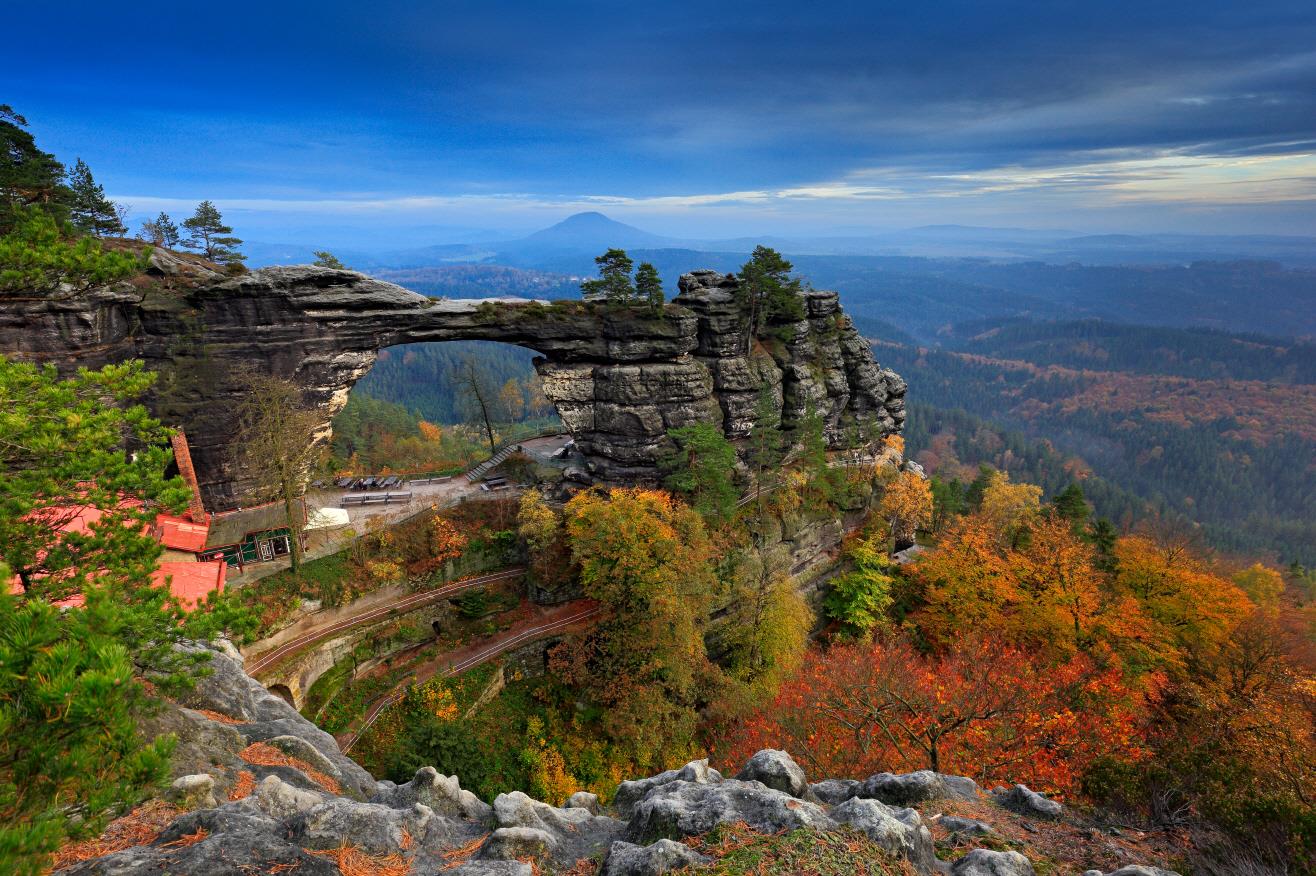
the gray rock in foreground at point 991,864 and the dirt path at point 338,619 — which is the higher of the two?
the gray rock in foreground at point 991,864

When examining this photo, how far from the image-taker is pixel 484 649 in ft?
92.2

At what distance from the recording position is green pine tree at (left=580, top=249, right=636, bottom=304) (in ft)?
110

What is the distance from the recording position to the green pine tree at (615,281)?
3347cm

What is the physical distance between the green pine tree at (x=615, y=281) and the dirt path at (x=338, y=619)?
18.5 meters

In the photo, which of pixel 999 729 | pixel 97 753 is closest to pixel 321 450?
pixel 97 753

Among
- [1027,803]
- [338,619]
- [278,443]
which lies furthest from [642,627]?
[278,443]

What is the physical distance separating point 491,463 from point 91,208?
84.0 ft

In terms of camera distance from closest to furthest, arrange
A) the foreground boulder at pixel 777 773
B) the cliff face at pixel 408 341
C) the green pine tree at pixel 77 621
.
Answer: the green pine tree at pixel 77 621
the foreground boulder at pixel 777 773
the cliff face at pixel 408 341

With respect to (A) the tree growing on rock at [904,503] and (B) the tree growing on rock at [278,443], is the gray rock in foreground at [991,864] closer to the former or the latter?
(B) the tree growing on rock at [278,443]

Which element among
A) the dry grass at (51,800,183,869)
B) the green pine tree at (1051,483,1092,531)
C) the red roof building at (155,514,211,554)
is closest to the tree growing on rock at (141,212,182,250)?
the red roof building at (155,514,211,554)

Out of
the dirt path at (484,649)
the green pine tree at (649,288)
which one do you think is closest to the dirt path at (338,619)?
the dirt path at (484,649)

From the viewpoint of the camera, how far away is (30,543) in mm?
8477

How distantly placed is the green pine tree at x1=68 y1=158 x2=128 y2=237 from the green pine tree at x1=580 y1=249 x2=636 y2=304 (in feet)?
84.9

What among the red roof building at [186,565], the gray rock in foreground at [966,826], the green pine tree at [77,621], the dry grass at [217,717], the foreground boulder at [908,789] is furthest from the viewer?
the red roof building at [186,565]
